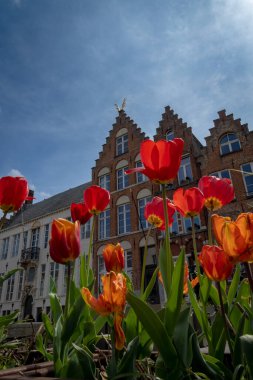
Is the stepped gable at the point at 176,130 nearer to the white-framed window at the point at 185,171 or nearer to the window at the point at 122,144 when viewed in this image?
the white-framed window at the point at 185,171

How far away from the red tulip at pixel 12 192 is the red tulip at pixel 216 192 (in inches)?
36.5

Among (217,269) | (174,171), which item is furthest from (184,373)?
(174,171)

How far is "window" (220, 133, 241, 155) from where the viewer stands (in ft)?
48.4

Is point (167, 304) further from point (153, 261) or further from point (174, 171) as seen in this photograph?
point (153, 261)

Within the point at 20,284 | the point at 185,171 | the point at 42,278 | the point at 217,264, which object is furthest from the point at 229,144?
the point at 20,284

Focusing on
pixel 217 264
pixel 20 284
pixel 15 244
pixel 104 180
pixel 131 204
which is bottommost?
pixel 217 264

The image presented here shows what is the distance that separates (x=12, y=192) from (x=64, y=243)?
599 millimetres

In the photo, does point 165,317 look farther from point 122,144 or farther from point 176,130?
point 122,144

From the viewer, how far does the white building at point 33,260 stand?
807 inches

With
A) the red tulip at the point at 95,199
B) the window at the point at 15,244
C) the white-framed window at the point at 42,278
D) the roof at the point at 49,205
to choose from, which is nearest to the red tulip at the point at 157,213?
the red tulip at the point at 95,199

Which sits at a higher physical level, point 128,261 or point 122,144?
point 122,144

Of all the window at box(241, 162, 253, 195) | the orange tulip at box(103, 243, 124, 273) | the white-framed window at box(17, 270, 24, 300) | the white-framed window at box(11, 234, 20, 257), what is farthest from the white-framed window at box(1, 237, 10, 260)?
the orange tulip at box(103, 243, 124, 273)

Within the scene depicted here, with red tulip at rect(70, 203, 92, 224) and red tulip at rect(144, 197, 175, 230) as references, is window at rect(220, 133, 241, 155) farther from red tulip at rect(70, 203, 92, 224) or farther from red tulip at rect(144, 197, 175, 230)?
red tulip at rect(70, 203, 92, 224)

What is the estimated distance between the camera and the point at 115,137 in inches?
819
